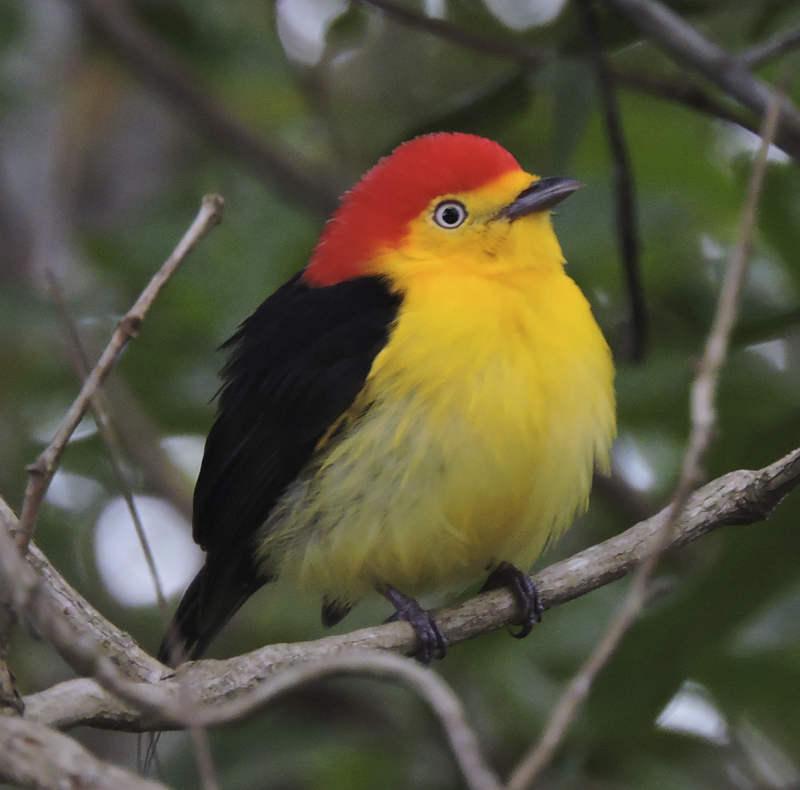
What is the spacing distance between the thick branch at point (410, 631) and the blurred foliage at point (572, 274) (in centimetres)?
49

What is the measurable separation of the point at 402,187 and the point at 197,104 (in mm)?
2174

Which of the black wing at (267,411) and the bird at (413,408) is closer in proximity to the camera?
the bird at (413,408)

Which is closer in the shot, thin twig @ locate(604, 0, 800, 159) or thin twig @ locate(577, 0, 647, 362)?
thin twig @ locate(604, 0, 800, 159)

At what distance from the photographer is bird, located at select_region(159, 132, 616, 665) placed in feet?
11.9

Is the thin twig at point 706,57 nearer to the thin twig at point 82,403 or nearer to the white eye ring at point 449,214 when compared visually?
the white eye ring at point 449,214

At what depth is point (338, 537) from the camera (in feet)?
12.4

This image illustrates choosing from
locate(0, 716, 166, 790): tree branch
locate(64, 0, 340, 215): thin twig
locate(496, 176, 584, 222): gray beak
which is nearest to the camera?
locate(0, 716, 166, 790): tree branch

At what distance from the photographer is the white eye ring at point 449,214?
417cm

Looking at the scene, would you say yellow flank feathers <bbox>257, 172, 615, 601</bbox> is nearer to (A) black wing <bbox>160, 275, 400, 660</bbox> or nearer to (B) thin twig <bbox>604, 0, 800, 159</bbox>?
(A) black wing <bbox>160, 275, 400, 660</bbox>

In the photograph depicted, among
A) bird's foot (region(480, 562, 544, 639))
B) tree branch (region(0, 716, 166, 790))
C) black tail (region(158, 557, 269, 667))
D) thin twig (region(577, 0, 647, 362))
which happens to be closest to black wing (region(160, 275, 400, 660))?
black tail (region(158, 557, 269, 667))

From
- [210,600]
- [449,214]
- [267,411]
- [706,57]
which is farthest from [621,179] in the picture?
[210,600]

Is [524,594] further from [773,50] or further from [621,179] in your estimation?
[773,50]

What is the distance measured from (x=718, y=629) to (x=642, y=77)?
215 cm

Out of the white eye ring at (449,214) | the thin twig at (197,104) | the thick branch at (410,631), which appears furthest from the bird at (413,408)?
the thin twig at (197,104)
